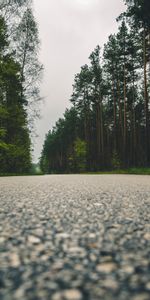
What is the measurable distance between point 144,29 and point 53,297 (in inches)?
839

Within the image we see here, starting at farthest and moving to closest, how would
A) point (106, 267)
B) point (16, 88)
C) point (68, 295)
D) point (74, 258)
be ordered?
point (16, 88), point (74, 258), point (106, 267), point (68, 295)

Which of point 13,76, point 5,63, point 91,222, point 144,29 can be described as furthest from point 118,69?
point 91,222

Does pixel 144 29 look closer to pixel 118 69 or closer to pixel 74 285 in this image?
pixel 118 69

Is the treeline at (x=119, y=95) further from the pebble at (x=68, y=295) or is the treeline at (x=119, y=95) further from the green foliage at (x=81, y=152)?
the pebble at (x=68, y=295)

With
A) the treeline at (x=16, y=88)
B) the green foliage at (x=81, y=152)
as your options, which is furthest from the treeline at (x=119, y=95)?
the treeline at (x=16, y=88)

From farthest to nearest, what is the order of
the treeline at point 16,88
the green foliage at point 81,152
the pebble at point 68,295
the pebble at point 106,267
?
1. the green foliage at point 81,152
2. the treeline at point 16,88
3. the pebble at point 106,267
4. the pebble at point 68,295

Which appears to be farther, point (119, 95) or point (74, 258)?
point (119, 95)

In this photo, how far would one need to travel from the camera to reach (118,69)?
92.5ft

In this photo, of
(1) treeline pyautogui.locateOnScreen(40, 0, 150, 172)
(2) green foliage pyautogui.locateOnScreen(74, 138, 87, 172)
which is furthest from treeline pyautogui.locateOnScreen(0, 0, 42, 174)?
(2) green foliage pyautogui.locateOnScreen(74, 138, 87, 172)

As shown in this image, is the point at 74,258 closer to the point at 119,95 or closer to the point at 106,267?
the point at 106,267

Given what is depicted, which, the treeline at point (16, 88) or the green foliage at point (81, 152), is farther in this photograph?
the green foliage at point (81, 152)

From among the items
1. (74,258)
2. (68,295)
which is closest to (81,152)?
(74,258)

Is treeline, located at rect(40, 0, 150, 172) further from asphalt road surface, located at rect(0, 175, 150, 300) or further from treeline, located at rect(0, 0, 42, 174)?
asphalt road surface, located at rect(0, 175, 150, 300)

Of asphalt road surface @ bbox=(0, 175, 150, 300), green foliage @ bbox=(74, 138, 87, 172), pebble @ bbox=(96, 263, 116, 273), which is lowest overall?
asphalt road surface @ bbox=(0, 175, 150, 300)
